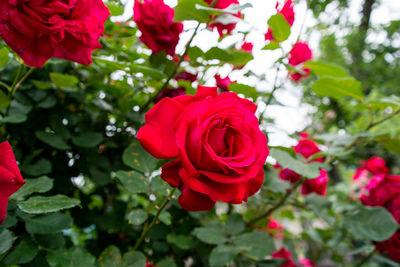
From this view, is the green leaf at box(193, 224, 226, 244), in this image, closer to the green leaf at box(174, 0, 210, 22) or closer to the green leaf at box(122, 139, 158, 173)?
the green leaf at box(122, 139, 158, 173)

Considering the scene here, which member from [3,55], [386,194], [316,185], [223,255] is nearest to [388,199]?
[386,194]

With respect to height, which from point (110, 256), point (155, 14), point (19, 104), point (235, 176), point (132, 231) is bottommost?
point (132, 231)

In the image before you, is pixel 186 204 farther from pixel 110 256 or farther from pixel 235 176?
pixel 110 256

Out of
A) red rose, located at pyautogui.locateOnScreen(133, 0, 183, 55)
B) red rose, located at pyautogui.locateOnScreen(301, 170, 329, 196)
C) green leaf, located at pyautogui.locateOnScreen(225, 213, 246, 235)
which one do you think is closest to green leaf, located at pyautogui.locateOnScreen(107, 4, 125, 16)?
red rose, located at pyautogui.locateOnScreen(133, 0, 183, 55)

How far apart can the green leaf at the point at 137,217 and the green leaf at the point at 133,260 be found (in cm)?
5

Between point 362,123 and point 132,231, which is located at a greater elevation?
point 362,123

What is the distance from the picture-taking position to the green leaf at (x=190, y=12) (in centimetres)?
42

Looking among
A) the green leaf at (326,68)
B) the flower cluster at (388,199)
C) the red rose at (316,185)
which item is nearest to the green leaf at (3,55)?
the green leaf at (326,68)

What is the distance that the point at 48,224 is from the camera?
42 centimetres

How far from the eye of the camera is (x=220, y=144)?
324mm

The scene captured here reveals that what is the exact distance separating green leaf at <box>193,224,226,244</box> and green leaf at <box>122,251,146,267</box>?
0.41ft

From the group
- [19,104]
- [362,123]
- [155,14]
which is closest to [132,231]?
[19,104]

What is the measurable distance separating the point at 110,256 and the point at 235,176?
28 centimetres

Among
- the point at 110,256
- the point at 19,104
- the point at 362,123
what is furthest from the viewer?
the point at 362,123
